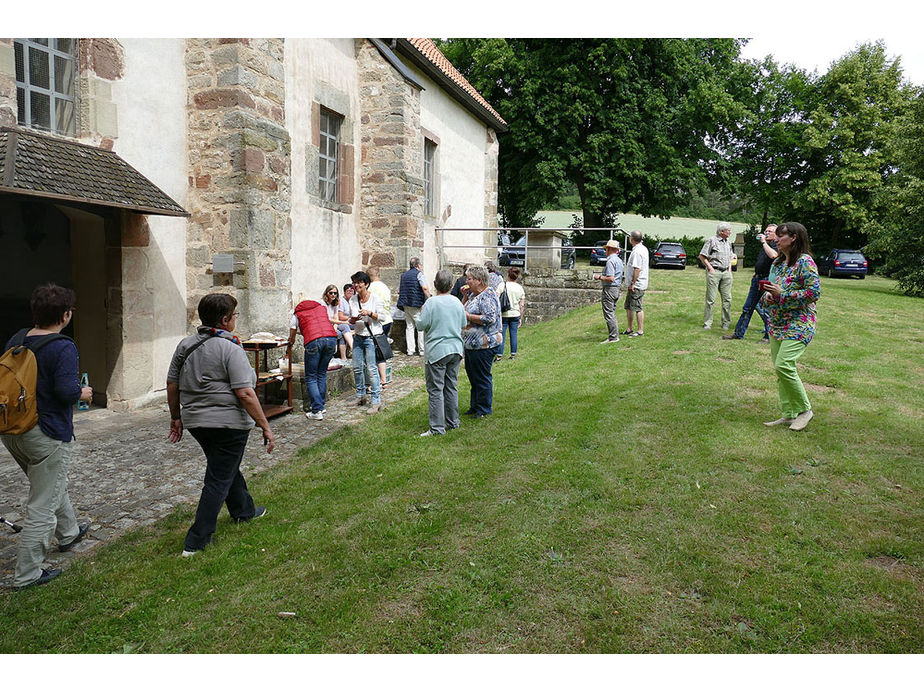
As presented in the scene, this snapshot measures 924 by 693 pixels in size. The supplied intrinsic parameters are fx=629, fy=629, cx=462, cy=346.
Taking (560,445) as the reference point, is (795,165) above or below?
above

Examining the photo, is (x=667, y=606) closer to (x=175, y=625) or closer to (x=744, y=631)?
(x=744, y=631)

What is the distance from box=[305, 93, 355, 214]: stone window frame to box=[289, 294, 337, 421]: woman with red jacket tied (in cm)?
403

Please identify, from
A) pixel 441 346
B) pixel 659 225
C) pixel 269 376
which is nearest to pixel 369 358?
pixel 269 376

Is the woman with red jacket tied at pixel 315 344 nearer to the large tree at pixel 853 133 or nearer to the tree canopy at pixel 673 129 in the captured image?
the tree canopy at pixel 673 129

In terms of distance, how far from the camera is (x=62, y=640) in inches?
129

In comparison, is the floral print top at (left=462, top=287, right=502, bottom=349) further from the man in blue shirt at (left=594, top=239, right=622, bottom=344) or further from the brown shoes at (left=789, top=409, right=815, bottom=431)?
the man in blue shirt at (left=594, top=239, right=622, bottom=344)

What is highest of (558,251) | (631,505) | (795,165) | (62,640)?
(795,165)

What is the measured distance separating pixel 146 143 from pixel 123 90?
0.67 metres

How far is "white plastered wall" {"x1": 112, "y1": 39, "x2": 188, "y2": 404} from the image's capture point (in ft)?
26.3

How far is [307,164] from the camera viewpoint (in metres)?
11.1

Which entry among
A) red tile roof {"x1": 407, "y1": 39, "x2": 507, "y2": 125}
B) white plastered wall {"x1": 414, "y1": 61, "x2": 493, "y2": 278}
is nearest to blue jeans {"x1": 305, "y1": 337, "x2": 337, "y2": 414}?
white plastered wall {"x1": 414, "y1": 61, "x2": 493, "y2": 278}

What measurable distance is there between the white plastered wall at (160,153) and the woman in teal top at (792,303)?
744cm

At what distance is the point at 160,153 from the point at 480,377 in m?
5.27

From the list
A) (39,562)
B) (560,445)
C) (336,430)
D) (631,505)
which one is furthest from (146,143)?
(631,505)
